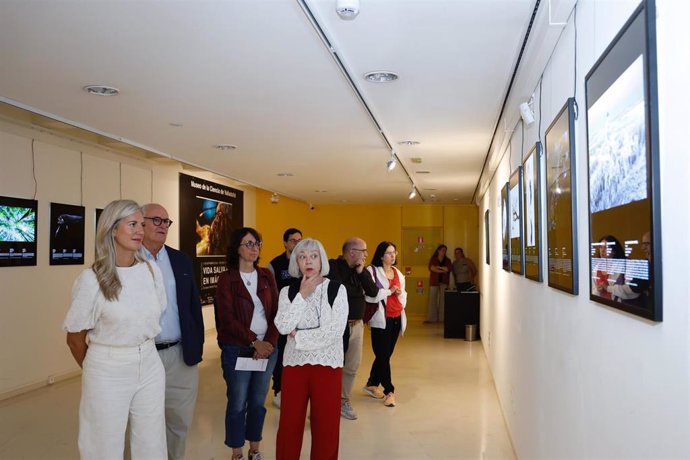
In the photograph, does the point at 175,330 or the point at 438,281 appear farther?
the point at 438,281

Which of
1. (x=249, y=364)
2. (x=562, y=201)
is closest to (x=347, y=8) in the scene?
(x=562, y=201)

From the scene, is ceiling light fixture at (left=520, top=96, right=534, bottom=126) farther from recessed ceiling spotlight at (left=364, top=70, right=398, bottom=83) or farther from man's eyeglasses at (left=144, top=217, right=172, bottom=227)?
man's eyeglasses at (left=144, top=217, right=172, bottom=227)

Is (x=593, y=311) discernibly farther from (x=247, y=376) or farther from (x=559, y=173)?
(x=247, y=376)

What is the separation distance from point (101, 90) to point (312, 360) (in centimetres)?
275

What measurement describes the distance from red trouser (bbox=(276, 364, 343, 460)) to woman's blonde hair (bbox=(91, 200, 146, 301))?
1.24 meters

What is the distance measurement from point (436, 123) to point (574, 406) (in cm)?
384

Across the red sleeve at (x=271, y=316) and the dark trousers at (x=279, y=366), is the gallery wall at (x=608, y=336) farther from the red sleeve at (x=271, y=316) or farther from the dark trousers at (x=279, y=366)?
the dark trousers at (x=279, y=366)

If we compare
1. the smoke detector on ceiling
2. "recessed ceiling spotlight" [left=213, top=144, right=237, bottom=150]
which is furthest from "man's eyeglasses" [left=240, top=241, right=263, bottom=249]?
"recessed ceiling spotlight" [left=213, top=144, right=237, bottom=150]

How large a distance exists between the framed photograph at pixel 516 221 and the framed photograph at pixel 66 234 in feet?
16.8

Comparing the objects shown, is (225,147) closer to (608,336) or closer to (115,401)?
(115,401)

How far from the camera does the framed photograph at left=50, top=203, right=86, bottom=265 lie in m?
7.25

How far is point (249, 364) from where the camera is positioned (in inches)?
164

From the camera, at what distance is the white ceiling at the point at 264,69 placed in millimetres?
3307

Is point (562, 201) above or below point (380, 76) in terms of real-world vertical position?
below
